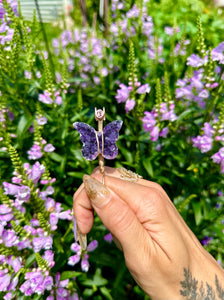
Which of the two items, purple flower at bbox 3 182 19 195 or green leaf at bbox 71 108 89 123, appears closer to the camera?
purple flower at bbox 3 182 19 195

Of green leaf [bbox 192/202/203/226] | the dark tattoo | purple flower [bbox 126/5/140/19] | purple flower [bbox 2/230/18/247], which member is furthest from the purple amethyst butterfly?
purple flower [bbox 126/5/140/19]

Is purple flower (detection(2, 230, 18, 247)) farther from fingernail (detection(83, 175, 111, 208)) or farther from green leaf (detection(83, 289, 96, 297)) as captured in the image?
green leaf (detection(83, 289, 96, 297))

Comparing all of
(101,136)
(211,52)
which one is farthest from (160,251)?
(211,52)

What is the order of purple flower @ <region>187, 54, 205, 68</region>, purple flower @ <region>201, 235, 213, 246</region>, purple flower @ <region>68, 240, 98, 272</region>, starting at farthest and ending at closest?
purple flower @ <region>201, 235, 213, 246</region>, purple flower @ <region>187, 54, 205, 68</region>, purple flower @ <region>68, 240, 98, 272</region>

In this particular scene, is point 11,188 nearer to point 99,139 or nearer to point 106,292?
point 99,139

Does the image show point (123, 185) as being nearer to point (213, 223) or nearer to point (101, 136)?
point (101, 136)

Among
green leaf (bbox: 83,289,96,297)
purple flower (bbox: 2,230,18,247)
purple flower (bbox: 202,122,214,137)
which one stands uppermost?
purple flower (bbox: 202,122,214,137)

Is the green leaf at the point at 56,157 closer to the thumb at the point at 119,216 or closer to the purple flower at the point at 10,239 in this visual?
the purple flower at the point at 10,239

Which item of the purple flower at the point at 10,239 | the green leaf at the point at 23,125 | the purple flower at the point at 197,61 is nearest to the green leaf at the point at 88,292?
the purple flower at the point at 10,239
